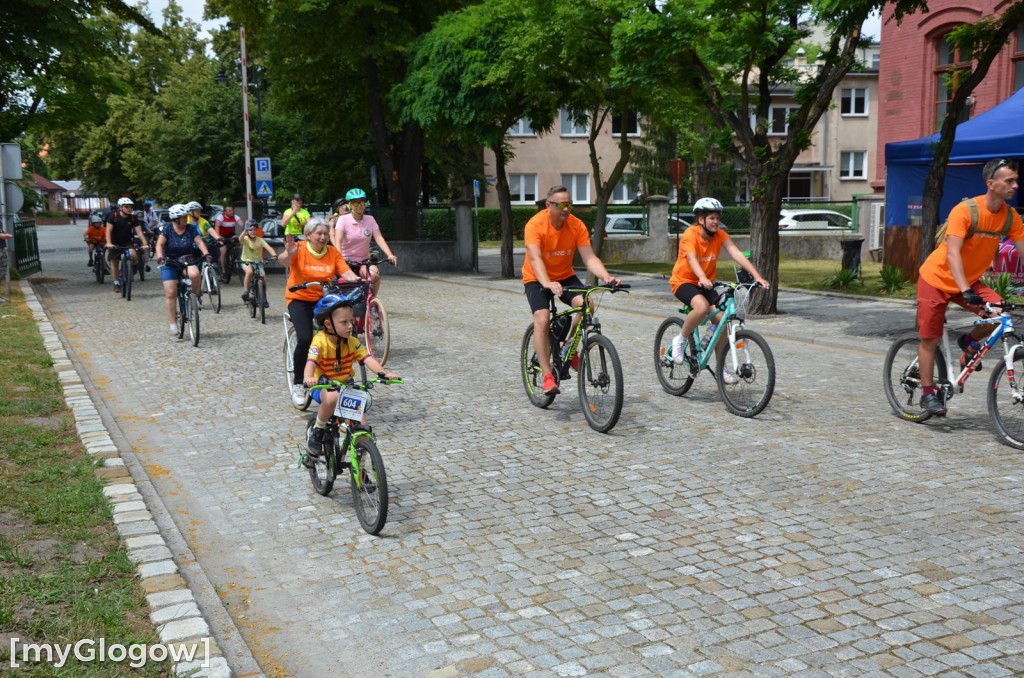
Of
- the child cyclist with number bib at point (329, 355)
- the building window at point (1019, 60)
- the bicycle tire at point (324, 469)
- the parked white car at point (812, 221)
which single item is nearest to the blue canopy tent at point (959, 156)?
the building window at point (1019, 60)

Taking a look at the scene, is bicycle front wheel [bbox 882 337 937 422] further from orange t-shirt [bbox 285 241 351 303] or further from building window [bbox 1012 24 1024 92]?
building window [bbox 1012 24 1024 92]

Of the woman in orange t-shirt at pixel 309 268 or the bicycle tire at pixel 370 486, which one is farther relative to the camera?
the woman in orange t-shirt at pixel 309 268

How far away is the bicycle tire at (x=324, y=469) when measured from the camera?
6.37 m

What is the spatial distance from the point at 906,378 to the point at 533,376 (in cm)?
316

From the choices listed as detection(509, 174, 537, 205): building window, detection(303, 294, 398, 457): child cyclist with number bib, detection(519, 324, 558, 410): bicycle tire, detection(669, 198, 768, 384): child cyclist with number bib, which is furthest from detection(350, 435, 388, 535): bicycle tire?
detection(509, 174, 537, 205): building window

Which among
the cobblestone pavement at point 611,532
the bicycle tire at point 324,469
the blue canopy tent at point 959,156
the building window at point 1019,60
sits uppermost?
the building window at point 1019,60

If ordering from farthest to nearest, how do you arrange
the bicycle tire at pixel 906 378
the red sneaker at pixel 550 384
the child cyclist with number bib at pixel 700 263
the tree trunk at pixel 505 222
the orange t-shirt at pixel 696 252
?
the tree trunk at pixel 505 222, the orange t-shirt at pixel 696 252, the child cyclist with number bib at pixel 700 263, the red sneaker at pixel 550 384, the bicycle tire at pixel 906 378

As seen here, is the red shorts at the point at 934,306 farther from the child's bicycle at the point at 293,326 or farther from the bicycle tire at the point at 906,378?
the child's bicycle at the point at 293,326

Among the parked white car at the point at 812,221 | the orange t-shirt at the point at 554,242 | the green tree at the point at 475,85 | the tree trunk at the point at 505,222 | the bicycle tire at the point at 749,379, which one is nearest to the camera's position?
the bicycle tire at the point at 749,379

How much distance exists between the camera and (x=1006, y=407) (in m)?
7.50

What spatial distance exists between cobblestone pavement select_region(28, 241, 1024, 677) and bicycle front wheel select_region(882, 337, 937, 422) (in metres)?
0.18

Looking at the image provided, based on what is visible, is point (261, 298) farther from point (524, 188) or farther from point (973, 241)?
point (524, 188)

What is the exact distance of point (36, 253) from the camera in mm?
28281

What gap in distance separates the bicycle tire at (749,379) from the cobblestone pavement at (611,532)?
0.17 metres
